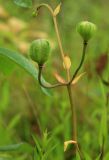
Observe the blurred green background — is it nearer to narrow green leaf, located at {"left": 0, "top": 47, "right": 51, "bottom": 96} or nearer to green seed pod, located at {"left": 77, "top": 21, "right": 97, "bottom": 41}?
narrow green leaf, located at {"left": 0, "top": 47, "right": 51, "bottom": 96}

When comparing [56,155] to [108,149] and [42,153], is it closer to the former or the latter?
[108,149]

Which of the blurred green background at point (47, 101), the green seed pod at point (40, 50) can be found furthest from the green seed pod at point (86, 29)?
the blurred green background at point (47, 101)

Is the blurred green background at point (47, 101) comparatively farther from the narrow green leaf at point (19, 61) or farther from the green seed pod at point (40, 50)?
the green seed pod at point (40, 50)

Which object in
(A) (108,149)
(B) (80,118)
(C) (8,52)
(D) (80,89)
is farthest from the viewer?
(D) (80,89)

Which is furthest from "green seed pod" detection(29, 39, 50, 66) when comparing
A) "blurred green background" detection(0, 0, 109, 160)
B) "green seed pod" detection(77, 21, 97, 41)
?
"blurred green background" detection(0, 0, 109, 160)

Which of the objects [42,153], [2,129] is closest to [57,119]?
[2,129]

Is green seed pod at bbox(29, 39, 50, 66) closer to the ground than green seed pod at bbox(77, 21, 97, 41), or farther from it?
closer to the ground

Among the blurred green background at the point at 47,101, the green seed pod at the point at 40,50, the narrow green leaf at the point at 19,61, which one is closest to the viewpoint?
the green seed pod at the point at 40,50

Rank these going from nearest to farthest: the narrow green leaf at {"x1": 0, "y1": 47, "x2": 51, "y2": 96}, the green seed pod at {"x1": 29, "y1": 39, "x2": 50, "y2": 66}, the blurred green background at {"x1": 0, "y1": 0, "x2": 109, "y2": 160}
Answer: the green seed pod at {"x1": 29, "y1": 39, "x2": 50, "y2": 66} → the narrow green leaf at {"x1": 0, "y1": 47, "x2": 51, "y2": 96} → the blurred green background at {"x1": 0, "y1": 0, "x2": 109, "y2": 160}

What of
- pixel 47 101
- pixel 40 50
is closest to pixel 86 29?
pixel 40 50
